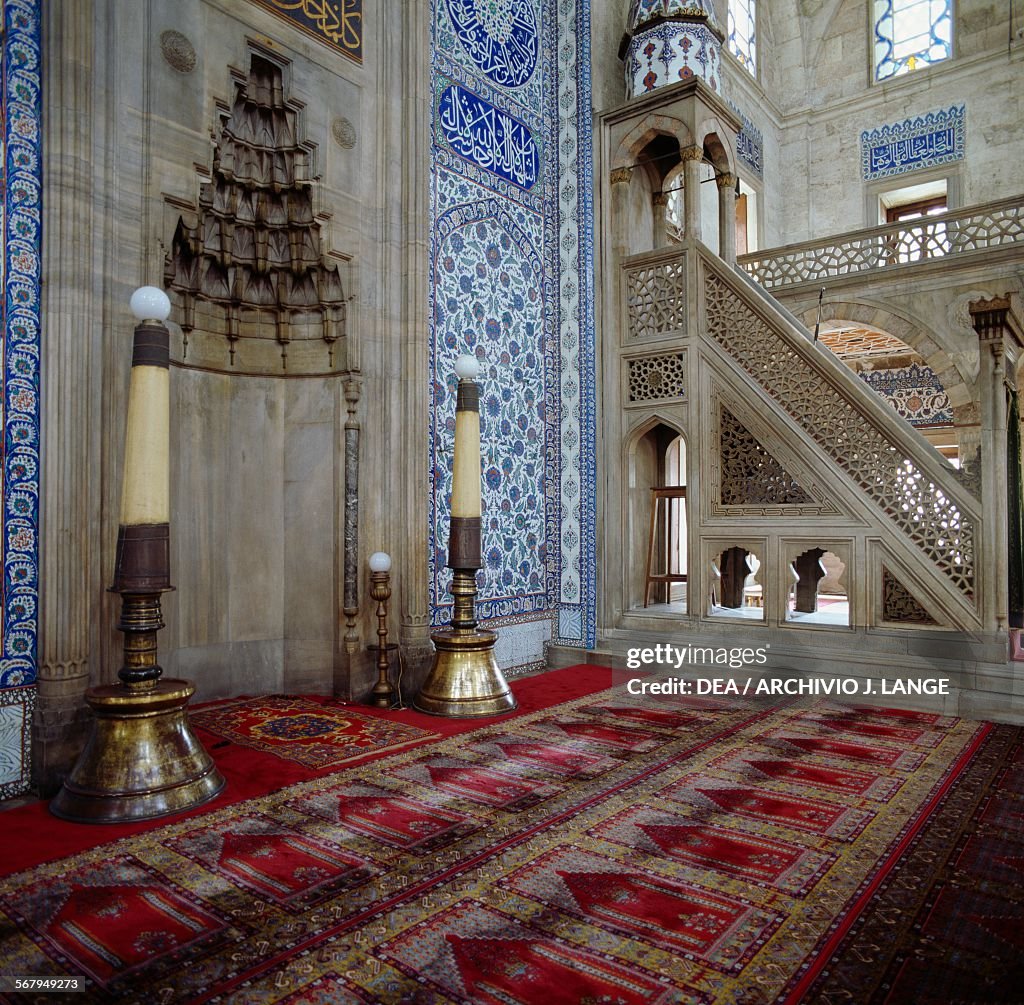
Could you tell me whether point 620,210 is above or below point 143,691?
above

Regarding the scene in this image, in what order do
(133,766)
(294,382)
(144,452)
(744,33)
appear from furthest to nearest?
(744,33) → (294,382) → (144,452) → (133,766)

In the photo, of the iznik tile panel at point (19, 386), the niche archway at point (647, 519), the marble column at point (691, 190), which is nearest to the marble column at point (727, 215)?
the marble column at point (691, 190)

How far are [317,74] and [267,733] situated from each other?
137 inches

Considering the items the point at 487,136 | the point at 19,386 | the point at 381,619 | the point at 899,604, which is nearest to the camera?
the point at 19,386

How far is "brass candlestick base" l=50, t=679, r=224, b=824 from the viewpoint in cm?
274

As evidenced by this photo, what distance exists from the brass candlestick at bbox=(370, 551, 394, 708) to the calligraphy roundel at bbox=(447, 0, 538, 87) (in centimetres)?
342

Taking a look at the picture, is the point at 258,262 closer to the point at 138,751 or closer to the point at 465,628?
the point at 465,628

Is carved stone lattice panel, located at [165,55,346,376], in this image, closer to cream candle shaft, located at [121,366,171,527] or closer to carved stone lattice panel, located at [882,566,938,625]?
cream candle shaft, located at [121,366,171,527]

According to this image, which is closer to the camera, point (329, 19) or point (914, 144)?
point (329, 19)

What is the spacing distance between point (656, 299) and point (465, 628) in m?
2.96

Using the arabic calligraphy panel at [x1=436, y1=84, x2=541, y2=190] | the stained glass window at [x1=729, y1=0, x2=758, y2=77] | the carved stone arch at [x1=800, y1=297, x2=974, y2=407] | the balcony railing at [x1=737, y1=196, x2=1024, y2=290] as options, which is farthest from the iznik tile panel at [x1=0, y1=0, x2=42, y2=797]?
the stained glass window at [x1=729, y1=0, x2=758, y2=77]

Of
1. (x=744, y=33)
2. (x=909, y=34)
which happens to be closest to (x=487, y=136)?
(x=744, y=33)

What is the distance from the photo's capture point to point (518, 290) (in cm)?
573

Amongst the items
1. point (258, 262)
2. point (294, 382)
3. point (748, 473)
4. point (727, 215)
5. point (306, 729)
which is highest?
point (727, 215)
